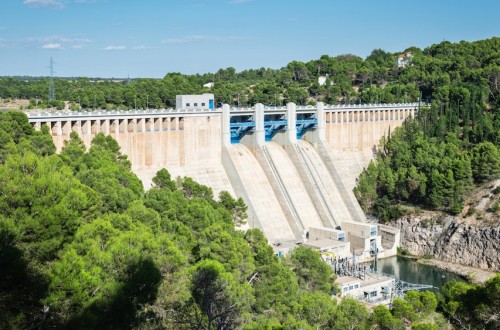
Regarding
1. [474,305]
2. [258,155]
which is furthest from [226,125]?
[474,305]

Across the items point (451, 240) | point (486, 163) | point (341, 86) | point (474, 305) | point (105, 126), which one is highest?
point (341, 86)

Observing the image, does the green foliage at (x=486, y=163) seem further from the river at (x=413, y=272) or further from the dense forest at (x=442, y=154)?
the river at (x=413, y=272)

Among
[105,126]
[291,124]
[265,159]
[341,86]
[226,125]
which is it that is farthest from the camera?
[341,86]

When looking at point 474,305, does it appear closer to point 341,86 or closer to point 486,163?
point 486,163

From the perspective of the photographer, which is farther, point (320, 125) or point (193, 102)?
point (320, 125)

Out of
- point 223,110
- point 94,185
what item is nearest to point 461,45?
point 223,110
